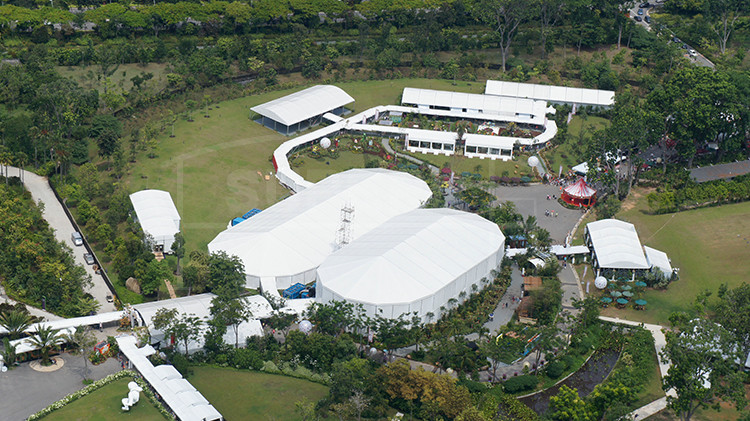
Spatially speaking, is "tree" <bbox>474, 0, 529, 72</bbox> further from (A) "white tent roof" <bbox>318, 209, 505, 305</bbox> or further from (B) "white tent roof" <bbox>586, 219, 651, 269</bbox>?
(A) "white tent roof" <bbox>318, 209, 505, 305</bbox>

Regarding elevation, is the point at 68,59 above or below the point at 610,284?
above

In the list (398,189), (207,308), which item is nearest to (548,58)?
(398,189)

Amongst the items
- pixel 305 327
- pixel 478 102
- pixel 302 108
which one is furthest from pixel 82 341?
pixel 478 102

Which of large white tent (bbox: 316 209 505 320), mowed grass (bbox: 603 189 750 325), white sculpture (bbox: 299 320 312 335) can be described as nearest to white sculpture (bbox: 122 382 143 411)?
white sculpture (bbox: 299 320 312 335)

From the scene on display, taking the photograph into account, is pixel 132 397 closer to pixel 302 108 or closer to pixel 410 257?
pixel 410 257

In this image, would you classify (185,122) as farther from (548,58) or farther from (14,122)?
(548,58)
